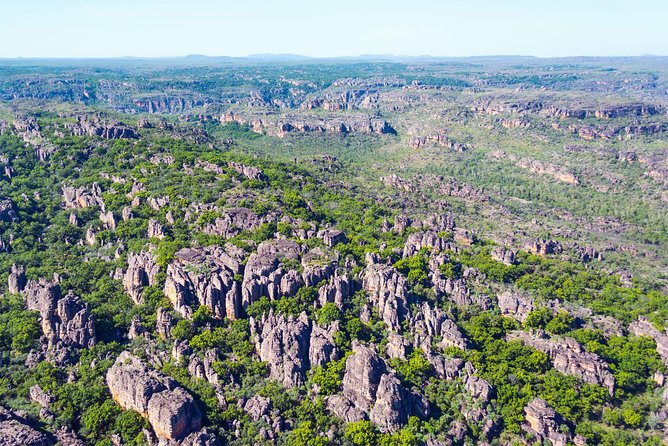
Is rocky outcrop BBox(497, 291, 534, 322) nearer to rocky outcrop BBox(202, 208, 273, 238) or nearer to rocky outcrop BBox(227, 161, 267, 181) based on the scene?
rocky outcrop BBox(202, 208, 273, 238)

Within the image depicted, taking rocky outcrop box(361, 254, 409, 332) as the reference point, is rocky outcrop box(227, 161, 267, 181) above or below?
above

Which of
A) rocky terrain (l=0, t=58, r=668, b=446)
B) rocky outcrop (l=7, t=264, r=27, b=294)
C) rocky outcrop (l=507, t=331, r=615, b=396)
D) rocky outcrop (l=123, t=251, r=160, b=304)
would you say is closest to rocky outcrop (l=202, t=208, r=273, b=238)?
rocky terrain (l=0, t=58, r=668, b=446)

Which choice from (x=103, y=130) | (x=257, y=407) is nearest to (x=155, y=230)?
(x=257, y=407)

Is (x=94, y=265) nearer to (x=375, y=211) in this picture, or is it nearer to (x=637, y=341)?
(x=375, y=211)

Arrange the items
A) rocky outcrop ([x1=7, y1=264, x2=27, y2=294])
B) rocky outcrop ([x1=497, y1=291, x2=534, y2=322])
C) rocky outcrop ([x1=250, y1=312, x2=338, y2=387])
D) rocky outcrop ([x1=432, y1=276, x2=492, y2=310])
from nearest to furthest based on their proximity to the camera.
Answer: rocky outcrop ([x1=250, y1=312, x2=338, y2=387]) < rocky outcrop ([x1=497, y1=291, x2=534, y2=322]) < rocky outcrop ([x1=7, y1=264, x2=27, y2=294]) < rocky outcrop ([x1=432, y1=276, x2=492, y2=310])

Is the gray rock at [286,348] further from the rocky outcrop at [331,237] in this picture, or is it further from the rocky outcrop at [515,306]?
the rocky outcrop at [515,306]
